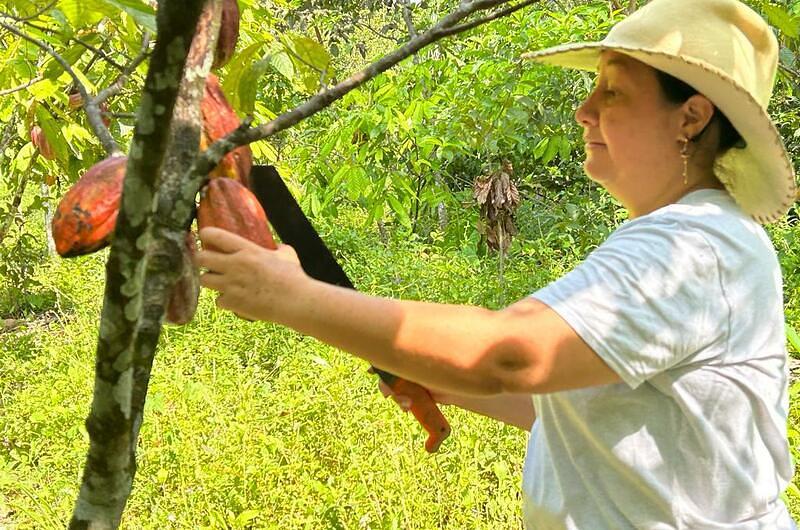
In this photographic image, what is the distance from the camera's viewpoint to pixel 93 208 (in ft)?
2.48

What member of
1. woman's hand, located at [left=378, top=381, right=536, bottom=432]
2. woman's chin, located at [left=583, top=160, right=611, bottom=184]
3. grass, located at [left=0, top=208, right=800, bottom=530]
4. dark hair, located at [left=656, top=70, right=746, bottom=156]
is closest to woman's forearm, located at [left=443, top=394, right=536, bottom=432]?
woman's hand, located at [left=378, top=381, right=536, bottom=432]

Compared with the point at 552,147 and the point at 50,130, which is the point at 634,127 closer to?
the point at 50,130

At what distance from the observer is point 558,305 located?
2.93 feet

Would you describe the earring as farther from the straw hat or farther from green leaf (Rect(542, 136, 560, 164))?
green leaf (Rect(542, 136, 560, 164))

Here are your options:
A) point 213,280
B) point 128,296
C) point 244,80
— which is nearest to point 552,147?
point 244,80

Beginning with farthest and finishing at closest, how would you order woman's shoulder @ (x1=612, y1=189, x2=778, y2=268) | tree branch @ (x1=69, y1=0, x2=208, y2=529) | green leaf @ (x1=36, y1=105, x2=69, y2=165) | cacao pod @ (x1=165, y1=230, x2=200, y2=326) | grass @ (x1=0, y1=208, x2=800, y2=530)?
grass @ (x1=0, y1=208, x2=800, y2=530), green leaf @ (x1=36, y1=105, x2=69, y2=165), woman's shoulder @ (x1=612, y1=189, x2=778, y2=268), cacao pod @ (x1=165, y1=230, x2=200, y2=326), tree branch @ (x1=69, y1=0, x2=208, y2=529)

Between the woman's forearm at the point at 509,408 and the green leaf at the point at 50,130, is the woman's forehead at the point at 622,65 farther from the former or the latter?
the green leaf at the point at 50,130

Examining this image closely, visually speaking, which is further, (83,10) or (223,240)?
(83,10)

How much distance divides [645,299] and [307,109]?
449 millimetres

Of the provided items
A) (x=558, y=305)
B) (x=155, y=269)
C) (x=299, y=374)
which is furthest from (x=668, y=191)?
(x=299, y=374)

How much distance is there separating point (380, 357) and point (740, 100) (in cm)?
59

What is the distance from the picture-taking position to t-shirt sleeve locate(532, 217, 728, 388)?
2.95 feet

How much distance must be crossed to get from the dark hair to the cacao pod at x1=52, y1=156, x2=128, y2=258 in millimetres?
702

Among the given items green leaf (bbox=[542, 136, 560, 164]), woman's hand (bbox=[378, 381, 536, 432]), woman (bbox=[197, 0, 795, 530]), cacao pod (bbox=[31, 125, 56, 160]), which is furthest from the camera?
green leaf (bbox=[542, 136, 560, 164])
